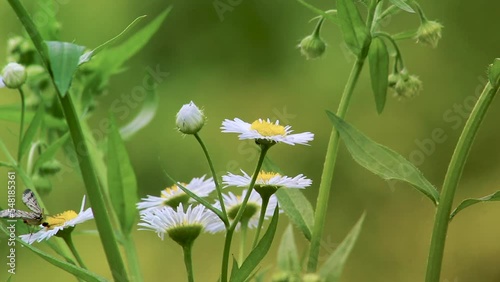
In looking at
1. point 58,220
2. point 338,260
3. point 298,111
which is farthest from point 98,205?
point 298,111

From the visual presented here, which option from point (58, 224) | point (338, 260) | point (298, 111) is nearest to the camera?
point (338, 260)

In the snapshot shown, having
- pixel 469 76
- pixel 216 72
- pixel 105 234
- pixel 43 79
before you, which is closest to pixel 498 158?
pixel 469 76

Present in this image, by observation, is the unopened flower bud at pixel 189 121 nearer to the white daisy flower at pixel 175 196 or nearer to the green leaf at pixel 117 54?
the white daisy flower at pixel 175 196

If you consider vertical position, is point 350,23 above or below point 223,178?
above

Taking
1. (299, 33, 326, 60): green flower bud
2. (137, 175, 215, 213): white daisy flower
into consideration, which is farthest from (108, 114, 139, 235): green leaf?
(299, 33, 326, 60): green flower bud

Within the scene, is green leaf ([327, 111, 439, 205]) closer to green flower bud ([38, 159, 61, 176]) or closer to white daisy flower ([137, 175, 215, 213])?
white daisy flower ([137, 175, 215, 213])

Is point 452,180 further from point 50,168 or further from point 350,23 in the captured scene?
point 50,168

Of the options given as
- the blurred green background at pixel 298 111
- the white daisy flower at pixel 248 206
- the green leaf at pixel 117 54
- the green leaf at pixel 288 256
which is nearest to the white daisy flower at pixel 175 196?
the white daisy flower at pixel 248 206
